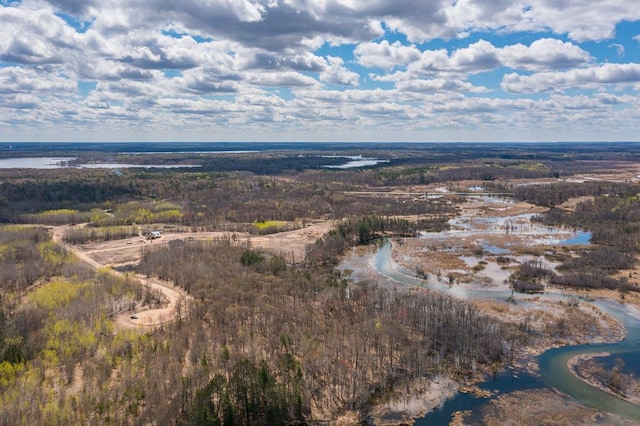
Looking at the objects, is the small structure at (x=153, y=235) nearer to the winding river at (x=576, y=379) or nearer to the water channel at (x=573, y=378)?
the water channel at (x=573, y=378)

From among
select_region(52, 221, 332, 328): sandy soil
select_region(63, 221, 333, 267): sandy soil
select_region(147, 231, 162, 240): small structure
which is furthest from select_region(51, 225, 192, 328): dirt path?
select_region(147, 231, 162, 240): small structure

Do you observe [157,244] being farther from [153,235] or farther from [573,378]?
[573,378]

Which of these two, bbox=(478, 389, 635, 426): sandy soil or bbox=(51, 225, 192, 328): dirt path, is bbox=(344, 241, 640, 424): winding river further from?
bbox=(51, 225, 192, 328): dirt path

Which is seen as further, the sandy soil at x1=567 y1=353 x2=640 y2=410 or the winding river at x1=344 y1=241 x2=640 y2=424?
the sandy soil at x1=567 y1=353 x2=640 y2=410

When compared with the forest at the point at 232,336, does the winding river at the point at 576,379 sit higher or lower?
lower

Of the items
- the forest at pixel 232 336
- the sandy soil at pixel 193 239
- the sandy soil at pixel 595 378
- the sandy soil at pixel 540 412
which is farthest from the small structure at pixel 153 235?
the sandy soil at pixel 595 378

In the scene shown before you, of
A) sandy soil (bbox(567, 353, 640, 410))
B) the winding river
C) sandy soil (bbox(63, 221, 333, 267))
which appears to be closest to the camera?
the winding river

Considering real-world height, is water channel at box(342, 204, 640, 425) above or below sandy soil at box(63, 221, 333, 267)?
below

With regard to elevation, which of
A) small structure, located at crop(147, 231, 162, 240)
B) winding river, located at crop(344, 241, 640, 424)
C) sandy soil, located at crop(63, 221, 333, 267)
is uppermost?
small structure, located at crop(147, 231, 162, 240)

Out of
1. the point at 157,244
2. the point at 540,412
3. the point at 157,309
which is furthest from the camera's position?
the point at 157,244

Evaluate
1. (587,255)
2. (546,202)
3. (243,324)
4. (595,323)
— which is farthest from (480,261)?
(546,202)

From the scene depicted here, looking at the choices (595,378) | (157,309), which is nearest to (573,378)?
(595,378)
